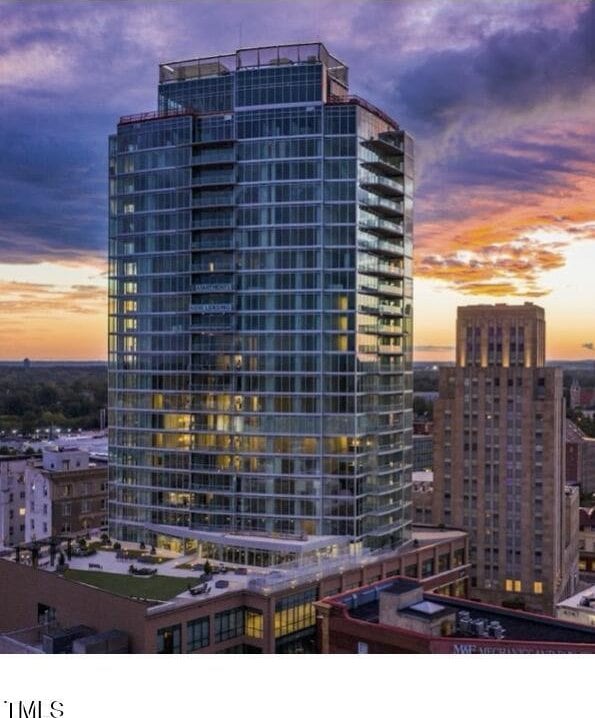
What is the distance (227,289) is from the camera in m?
22.6

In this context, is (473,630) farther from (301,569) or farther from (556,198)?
(556,198)

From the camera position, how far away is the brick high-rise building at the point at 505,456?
1174 inches

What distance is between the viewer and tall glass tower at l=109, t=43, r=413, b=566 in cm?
2197

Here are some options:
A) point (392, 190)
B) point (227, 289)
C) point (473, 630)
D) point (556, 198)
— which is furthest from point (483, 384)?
point (473, 630)

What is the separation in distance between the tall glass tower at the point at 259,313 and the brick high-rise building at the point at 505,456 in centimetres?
701

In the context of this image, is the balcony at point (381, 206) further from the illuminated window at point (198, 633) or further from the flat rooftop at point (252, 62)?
the illuminated window at point (198, 633)

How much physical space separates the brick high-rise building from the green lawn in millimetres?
14134

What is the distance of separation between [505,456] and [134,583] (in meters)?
15.7

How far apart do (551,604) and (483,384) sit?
23.9ft

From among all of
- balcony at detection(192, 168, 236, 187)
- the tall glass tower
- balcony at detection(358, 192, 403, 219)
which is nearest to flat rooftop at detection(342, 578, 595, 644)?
the tall glass tower

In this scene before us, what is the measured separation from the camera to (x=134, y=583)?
1864 cm

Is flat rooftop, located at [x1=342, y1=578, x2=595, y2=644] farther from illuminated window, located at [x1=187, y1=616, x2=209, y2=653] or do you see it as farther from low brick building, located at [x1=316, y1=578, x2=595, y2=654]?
illuminated window, located at [x1=187, y1=616, x2=209, y2=653]

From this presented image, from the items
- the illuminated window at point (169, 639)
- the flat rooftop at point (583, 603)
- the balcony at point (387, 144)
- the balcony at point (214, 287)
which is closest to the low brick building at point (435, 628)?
the illuminated window at point (169, 639)

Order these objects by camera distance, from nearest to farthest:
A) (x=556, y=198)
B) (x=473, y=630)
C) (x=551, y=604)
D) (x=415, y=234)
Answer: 1. (x=473, y=630)
2. (x=556, y=198)
3. (x=415, y=234)
4. (x=551, y=604)
